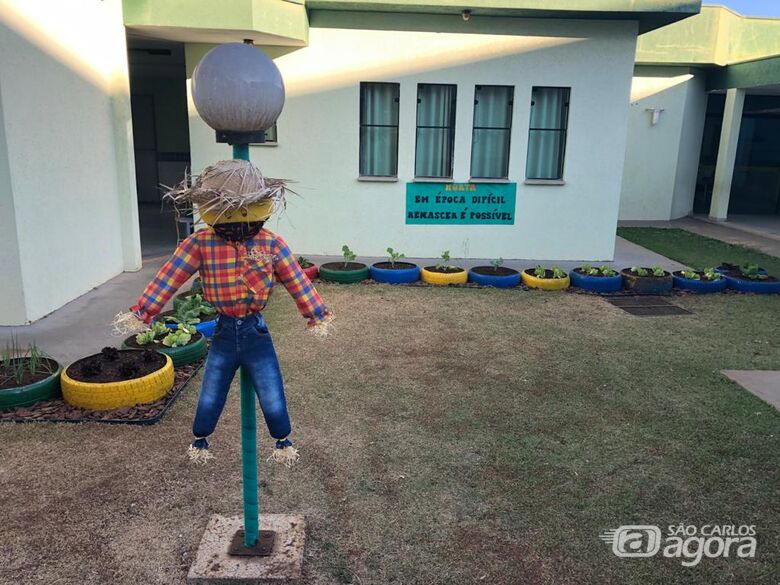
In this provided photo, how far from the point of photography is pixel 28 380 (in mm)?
5152

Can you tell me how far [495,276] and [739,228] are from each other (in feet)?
33.0

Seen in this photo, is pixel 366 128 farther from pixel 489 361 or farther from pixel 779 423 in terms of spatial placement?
pixel 779 423

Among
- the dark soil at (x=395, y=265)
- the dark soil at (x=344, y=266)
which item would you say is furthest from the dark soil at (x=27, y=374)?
the dark soil at (x=395, y=265)

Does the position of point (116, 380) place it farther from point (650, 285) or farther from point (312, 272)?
point (650, 285)

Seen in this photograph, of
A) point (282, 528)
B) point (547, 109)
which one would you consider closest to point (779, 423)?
point (282, 528)

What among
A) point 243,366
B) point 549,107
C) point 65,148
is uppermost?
point 549,107

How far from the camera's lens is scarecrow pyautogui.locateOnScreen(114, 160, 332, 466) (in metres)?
2.80

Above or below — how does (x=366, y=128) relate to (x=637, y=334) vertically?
above

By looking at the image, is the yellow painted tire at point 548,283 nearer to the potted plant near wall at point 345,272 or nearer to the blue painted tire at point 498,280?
the blue painted tire at point 498,280

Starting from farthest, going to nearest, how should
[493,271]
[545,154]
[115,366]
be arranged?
[545,154] → [493,271] → [115,366]

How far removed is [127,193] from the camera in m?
9.54

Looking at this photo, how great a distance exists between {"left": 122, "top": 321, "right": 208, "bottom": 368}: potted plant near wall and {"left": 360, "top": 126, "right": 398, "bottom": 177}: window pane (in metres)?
6.03

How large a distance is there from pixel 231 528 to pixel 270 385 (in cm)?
114

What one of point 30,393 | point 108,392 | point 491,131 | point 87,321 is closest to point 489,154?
point 491,131
